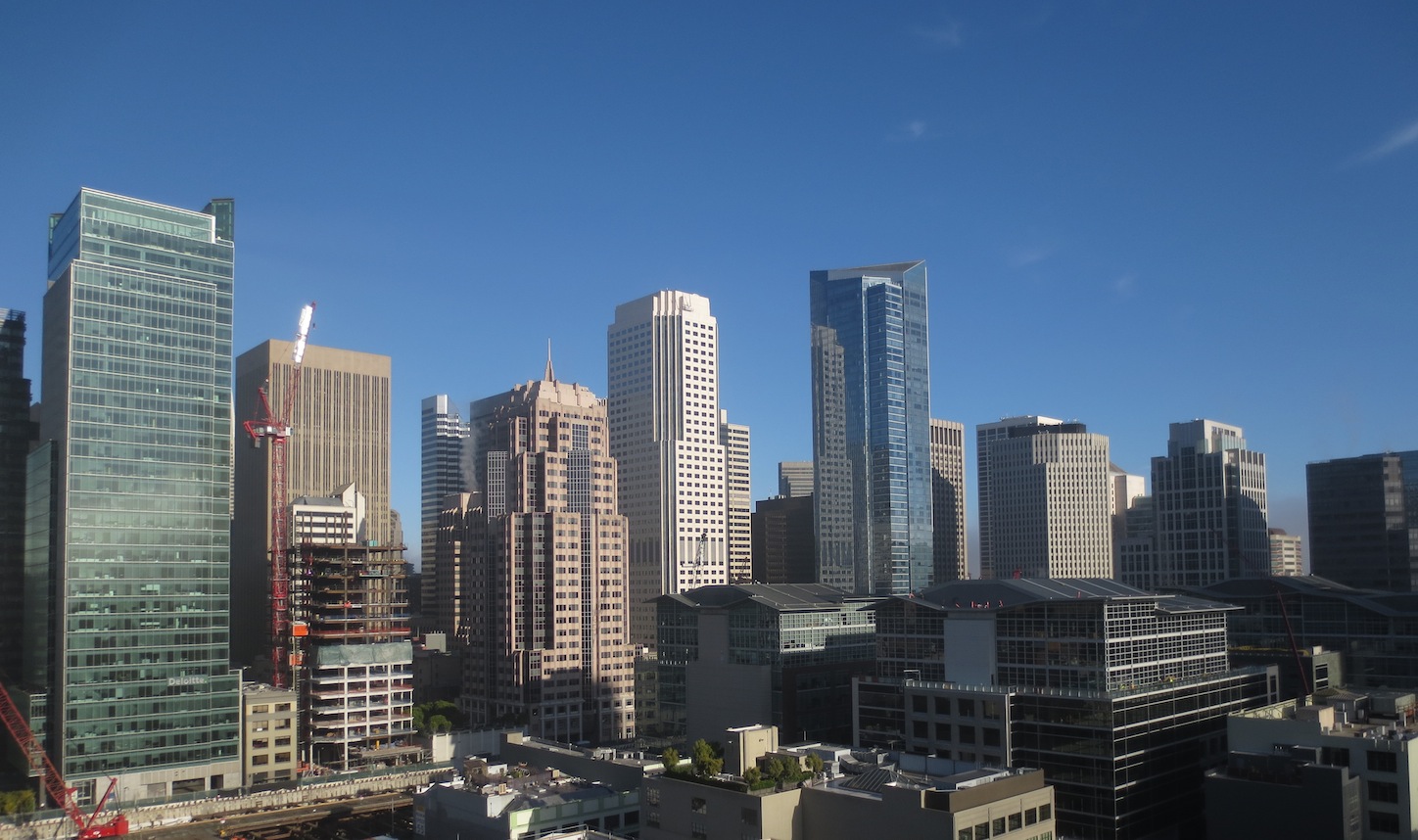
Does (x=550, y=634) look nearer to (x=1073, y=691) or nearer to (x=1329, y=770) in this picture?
(x=1073, y=691)

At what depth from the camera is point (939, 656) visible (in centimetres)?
10588

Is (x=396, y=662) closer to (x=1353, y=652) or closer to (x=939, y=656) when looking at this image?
(x=939, y=656)

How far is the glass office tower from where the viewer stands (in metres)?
133

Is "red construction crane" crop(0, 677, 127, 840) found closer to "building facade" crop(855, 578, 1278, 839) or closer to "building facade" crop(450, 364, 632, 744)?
"building facade" crop(450, 364, 632, 744)

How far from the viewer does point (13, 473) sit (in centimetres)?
16438

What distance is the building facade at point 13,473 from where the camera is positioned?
158375 mm

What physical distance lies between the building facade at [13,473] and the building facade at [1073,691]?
4812 inches

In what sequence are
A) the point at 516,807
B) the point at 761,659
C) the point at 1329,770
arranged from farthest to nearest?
the point at 761,659, the point at 516,807, the point at 1329,770

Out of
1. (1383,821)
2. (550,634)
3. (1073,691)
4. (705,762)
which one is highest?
(1073,691)

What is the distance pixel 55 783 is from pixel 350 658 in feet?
129

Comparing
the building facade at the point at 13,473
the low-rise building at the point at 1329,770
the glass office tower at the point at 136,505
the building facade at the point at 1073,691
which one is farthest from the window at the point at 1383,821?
the building facade at the point at 13,473

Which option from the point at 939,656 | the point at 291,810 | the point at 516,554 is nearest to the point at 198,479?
the point at 291,810

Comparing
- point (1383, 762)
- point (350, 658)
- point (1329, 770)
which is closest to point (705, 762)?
point (1329, 770)

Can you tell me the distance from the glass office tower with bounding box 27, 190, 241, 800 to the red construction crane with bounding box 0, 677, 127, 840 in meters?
1.75
